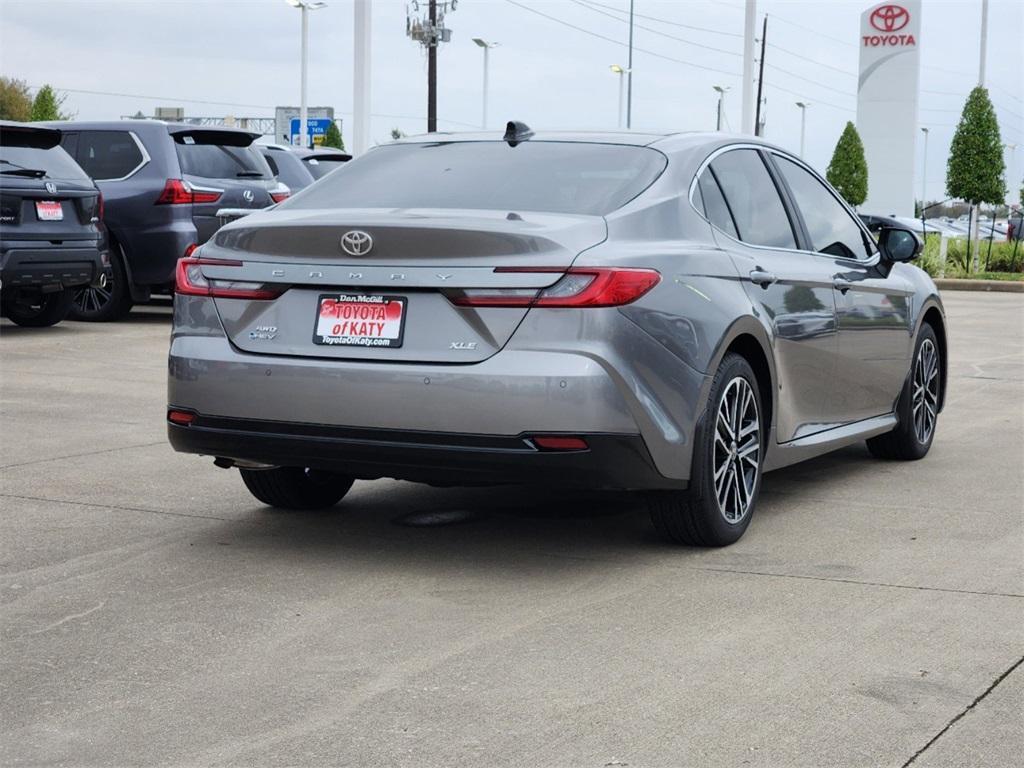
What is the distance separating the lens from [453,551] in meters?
5.76

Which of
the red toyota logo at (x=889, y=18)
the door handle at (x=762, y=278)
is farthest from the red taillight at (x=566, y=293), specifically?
the red toyota logo at (x=889, y=18)

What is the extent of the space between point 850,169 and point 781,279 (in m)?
50.1

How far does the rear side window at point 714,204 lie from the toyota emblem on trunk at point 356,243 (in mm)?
1394

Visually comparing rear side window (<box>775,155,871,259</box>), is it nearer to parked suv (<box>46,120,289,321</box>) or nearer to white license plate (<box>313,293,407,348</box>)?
white license plate (<box>313,293,407,348</box>)

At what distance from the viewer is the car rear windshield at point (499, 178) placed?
571 cm

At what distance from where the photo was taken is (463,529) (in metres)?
6.14

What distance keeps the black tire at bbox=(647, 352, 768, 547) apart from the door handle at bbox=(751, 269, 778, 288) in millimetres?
324

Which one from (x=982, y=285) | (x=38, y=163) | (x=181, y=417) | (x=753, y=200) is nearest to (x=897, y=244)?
(x=753, y=200)

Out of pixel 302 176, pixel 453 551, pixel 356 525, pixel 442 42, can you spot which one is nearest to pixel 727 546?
pixel 453 551

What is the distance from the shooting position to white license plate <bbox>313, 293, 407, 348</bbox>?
5234 mm

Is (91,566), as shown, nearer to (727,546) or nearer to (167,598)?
(167,598)

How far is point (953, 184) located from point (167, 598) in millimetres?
33148

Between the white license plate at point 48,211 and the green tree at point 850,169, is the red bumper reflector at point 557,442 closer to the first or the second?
the white license plate at point 48,211

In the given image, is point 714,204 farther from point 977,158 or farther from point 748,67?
point 977,158
